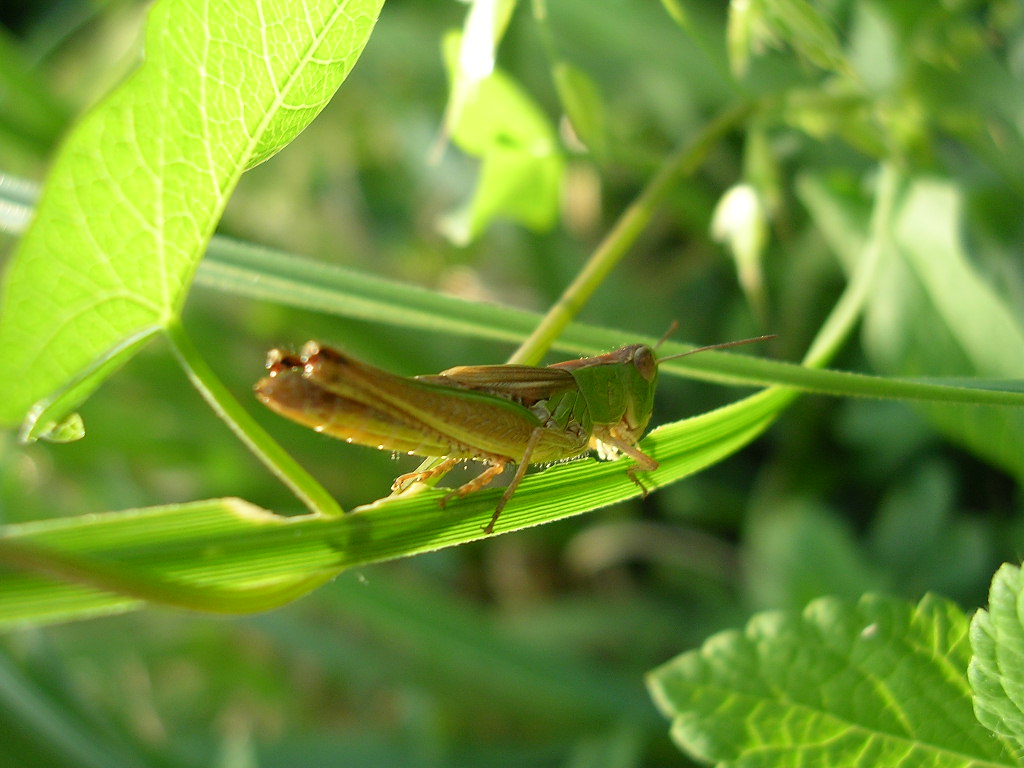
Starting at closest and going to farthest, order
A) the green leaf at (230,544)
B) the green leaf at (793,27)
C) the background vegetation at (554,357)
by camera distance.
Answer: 1. the green leaf at (230,544)
2. the green leaf at (793,27)
3. the background vegetation at (554,357)

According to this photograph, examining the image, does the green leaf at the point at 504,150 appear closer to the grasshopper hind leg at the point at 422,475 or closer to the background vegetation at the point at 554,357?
the background vegetation at the point at 554,357

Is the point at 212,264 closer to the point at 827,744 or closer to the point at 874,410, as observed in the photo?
the point at 827,744

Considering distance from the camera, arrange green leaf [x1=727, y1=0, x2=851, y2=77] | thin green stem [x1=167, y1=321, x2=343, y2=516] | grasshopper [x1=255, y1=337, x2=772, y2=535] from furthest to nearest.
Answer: green leaf [x1=727, y1=0, x2=851, y2=77] → grasshopper [x1=255, y1=337, x2=772, y2=535] → thin green stem [x1=167, y1=321, x2=343, y2=516]

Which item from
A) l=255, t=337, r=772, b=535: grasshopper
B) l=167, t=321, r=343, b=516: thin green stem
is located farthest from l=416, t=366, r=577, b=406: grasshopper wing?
l=167, t=321, r=343, b=516: thin green stem

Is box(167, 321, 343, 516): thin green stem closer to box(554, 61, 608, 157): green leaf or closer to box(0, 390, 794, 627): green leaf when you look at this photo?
box(0, 390, 794, 627): green leaf

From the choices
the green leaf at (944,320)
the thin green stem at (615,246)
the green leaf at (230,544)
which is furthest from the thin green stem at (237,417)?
the green leaf at (944,320)

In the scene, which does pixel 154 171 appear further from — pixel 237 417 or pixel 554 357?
pixel 554 357
